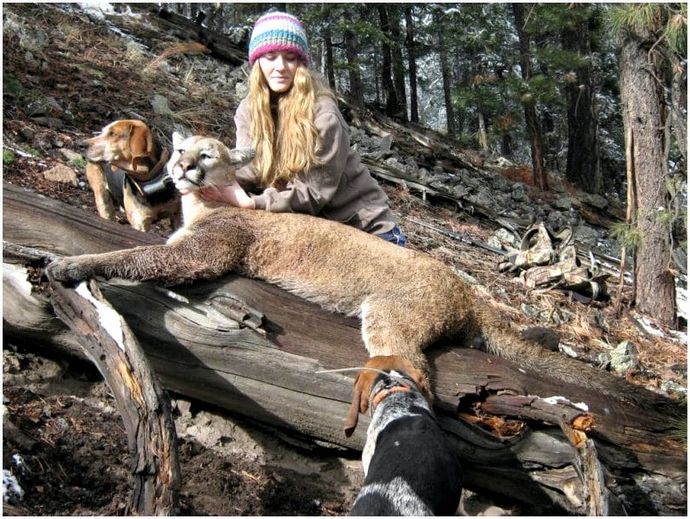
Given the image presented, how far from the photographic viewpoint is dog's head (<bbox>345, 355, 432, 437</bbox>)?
3434 mm

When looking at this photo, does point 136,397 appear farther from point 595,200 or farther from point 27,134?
point 595,200

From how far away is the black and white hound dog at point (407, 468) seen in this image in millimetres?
2801

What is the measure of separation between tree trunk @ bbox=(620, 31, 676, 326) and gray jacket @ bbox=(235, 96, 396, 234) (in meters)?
4.85

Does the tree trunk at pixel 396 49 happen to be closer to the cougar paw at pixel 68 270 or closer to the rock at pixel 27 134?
the rock at pixel 27 134

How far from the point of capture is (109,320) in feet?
12.5

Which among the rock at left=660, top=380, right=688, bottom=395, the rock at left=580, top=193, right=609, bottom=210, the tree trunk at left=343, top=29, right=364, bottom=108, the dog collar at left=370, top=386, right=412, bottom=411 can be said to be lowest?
the rock at left=660, top=380, right=688, bottom=395

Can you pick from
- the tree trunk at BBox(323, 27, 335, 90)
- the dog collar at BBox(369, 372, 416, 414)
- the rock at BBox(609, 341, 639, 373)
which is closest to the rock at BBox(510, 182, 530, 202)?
the tree trunk at BBox(323, 27, 335, 90)

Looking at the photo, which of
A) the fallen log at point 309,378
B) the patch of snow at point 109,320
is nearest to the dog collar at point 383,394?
the fallen log at point 309,378

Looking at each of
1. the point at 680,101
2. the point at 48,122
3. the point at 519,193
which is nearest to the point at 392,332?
the point at 680,101

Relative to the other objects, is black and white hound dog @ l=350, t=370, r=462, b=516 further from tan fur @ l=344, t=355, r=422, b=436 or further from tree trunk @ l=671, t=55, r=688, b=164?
tree trunk @ l=671, t=55, r=688, b=164

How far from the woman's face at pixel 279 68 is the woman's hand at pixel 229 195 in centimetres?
97

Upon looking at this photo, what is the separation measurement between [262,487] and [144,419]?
1342mm

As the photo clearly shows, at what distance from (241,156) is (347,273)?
1472 mm

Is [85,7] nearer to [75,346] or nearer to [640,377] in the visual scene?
[75,346]
